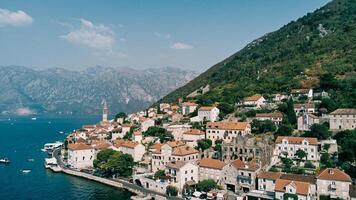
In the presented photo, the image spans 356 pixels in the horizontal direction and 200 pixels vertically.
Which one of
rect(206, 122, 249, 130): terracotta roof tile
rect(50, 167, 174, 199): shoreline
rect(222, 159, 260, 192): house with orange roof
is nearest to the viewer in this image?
rect(222, 159, 260, 192): house with orange roof

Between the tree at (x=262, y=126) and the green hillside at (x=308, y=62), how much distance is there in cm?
1369

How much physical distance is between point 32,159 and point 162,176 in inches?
1901

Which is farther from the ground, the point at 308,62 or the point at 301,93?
the point at 308,62

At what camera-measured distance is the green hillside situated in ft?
270

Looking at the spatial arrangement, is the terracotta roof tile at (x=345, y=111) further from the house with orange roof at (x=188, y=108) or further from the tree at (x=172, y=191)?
the house with orange roof at (x=188, y=108)

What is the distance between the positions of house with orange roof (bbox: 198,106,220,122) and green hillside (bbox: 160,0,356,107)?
365 inches

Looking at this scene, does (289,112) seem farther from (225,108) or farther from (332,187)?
(332,187)

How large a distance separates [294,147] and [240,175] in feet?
33.5

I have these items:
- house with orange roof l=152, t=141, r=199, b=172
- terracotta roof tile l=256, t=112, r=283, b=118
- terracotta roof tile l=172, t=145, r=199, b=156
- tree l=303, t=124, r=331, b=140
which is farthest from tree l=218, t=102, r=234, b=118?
tree l=303, t=124, r=331, b=140

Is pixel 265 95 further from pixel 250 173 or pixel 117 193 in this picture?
pixel 117 193

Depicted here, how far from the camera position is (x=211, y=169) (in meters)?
53.3

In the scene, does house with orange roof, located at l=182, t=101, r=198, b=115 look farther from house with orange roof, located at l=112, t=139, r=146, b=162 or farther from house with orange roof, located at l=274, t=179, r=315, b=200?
house with orange roof, located at l=274, t=179, r=315, b=200

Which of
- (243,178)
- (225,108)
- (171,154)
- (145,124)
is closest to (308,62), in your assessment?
(225,108)

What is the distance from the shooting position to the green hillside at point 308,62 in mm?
82188
